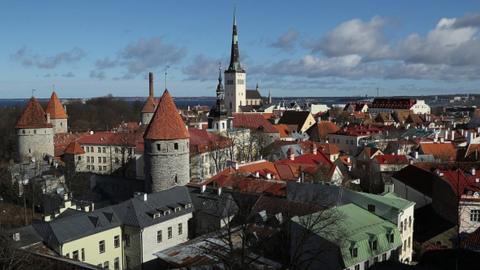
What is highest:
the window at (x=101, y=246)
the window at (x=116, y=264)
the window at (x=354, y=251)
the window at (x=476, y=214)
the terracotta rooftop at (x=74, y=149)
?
the terracotta rooftop at (x=74, y=149)

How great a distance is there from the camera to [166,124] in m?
28.2

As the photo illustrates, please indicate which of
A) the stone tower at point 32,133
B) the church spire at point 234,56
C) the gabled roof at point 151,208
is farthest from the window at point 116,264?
the church spire at point 234,56

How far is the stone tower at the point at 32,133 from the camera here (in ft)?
140

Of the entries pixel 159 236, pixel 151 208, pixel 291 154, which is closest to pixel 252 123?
pixel 291 154

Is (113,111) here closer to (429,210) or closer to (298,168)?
(298,168)

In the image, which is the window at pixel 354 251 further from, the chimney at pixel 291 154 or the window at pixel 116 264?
the chimney at pixel 291 154

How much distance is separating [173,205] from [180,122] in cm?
605

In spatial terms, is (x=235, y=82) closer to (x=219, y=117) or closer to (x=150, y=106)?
(x=150, y=106)

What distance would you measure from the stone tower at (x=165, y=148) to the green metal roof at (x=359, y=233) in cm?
1159

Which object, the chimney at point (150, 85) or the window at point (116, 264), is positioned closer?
the window at point (116, 264)

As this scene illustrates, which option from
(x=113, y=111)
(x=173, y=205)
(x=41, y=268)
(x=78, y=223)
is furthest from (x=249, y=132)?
(x=113, y=111)

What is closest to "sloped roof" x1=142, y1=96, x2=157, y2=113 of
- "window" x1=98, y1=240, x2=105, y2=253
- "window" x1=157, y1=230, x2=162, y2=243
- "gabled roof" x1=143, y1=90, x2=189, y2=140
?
"gabled roof" x1=143, y1=90, x2=189, y2=140

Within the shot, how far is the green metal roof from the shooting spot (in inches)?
675

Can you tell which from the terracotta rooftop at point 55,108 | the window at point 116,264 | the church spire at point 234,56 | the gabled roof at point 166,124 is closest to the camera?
the window at point 116,264
